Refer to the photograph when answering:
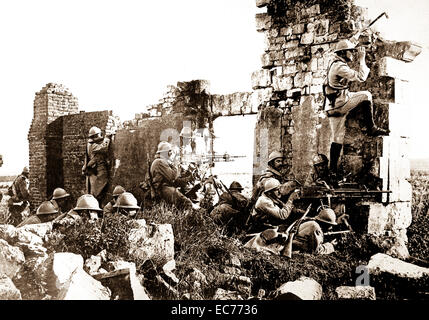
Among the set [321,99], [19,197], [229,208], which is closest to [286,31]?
[321,99]

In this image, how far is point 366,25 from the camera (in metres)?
6.89

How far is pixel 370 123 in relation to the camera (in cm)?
634

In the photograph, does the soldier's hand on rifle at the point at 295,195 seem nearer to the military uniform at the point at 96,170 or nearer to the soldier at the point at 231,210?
the soldier at the point at 231,210

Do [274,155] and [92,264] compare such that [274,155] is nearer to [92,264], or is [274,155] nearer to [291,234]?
[291,234]

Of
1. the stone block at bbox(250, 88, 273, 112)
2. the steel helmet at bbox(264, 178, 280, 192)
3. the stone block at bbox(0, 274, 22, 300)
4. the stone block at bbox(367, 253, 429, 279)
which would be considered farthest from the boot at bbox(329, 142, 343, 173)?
the stone block at bbox(0, 274, 22, 300)

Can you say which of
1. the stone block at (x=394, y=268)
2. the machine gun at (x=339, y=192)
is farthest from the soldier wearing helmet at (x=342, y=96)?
the stone block at (x=394, y=268)

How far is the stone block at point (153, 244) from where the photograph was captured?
505 centimetres

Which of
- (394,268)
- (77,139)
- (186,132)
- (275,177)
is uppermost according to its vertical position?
(186,132)

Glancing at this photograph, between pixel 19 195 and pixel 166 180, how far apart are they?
4.07 m

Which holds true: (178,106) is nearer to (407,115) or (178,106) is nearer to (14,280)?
(407,115)

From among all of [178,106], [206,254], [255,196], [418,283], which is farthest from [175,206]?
[418,283]

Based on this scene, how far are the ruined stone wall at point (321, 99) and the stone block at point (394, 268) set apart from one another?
905 mm

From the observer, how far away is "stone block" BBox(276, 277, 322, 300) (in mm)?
4648

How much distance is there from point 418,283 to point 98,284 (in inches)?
128
